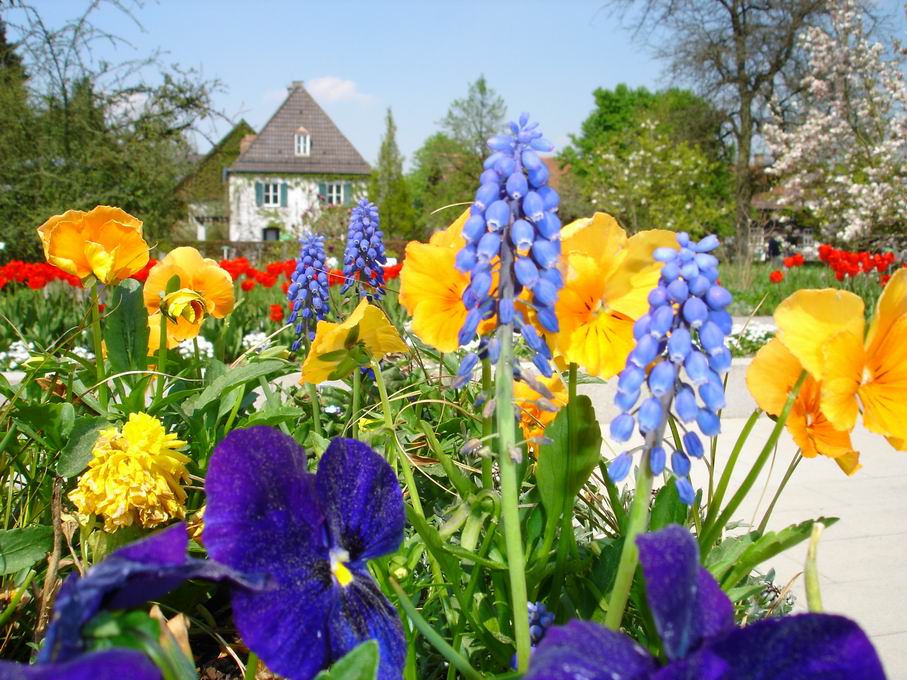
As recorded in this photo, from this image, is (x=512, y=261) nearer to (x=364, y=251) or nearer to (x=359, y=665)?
(x=359, y=665)

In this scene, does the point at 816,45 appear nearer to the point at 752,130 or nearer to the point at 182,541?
the point at 752,130

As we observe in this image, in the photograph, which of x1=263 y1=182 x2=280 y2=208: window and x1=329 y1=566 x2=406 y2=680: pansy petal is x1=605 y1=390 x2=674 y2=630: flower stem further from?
x1=263 y1=182 x2=280 y2=208: window

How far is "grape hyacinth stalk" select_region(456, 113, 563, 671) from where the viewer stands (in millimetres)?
624

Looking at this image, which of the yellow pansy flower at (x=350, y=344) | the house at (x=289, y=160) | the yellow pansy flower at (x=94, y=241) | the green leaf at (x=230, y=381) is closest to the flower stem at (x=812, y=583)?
the yellow pansy flower at (x=350, y=344)

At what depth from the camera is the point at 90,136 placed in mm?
12391

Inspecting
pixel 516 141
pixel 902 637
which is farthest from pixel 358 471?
pixel 902 637

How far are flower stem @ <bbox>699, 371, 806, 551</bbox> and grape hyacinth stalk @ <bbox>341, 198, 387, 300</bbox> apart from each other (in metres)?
1.18

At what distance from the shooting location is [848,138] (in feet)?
67.3

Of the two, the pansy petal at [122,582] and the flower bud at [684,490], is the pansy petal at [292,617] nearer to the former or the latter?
the pansy petal at [122,582]

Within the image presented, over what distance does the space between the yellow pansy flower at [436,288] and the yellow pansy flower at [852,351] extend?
0.35 metres

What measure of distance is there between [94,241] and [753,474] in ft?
3.56

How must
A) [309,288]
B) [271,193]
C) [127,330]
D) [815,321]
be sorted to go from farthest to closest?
[271,193] → [309,288] → [127,330] → [815,321]

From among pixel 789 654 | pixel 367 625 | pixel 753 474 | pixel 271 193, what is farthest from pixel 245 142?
pixel 789 654

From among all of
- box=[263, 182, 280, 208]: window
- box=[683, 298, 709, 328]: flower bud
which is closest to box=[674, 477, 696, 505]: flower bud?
box=[683, 298, 709, 328]: flower bud
